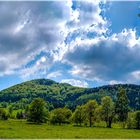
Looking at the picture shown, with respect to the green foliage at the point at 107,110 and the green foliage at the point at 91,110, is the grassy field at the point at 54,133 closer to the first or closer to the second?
the green foliage at the point at 107,110

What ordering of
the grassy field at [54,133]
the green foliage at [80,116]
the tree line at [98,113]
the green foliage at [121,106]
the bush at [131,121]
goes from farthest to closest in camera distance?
the green foliage at [80,116] → the green foliage at [121,106] → the bush at [131,121] → the tree line at [98,113] → the grassy field at [54,133]

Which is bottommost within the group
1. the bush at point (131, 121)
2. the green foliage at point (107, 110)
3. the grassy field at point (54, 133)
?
the grassy field at point (54, 133)

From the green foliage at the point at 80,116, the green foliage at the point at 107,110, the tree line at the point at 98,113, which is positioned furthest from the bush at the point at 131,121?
the green foliage at the point at 80,116

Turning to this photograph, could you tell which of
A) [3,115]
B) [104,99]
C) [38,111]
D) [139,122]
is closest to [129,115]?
Result: [139,122]

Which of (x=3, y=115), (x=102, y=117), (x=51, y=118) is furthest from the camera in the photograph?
(x=3, y=115)

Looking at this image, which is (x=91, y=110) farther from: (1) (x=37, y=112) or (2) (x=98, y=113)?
(1) (x=37, y=112)

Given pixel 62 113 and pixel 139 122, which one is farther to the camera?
pixel 62 113

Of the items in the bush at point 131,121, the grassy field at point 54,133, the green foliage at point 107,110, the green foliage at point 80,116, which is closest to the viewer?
the grassy field at point 54,133

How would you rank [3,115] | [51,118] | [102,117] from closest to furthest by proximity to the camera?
[102,117] < [51,118] < [3,115]

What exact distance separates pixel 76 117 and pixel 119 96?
69.7 feet

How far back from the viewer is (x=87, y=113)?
440ft

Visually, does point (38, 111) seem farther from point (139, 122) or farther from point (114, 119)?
point (139, 122)

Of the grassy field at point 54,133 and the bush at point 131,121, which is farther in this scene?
the bush at point 131,121

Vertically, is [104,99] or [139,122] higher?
[104,99]
